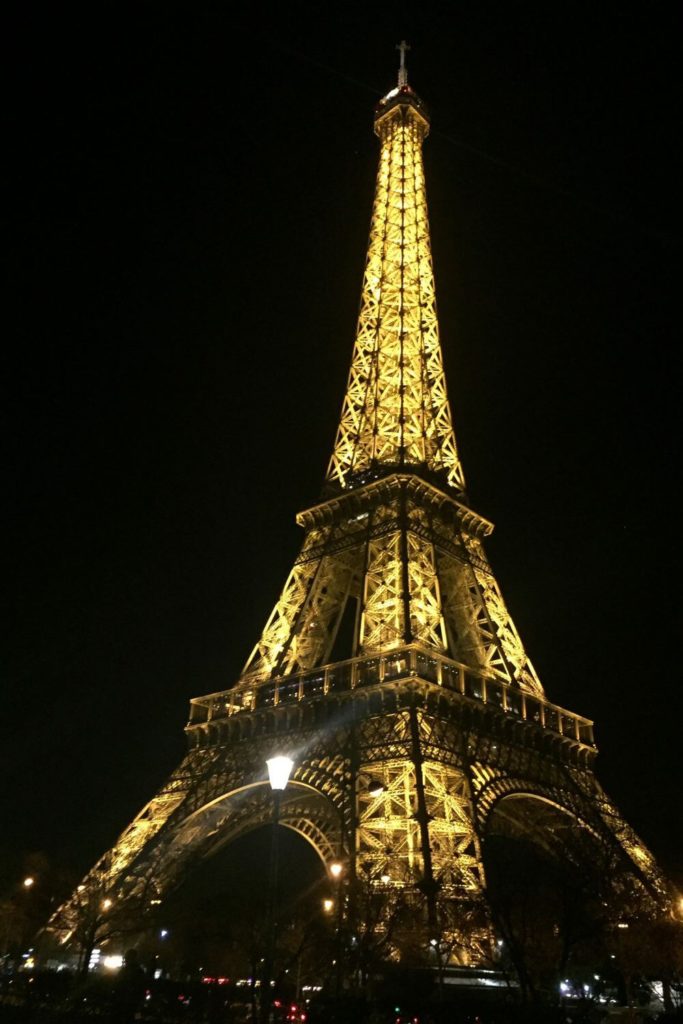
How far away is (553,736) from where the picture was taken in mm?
32938

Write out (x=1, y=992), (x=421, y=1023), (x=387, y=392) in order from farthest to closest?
(x=387, y=392), (x=1, y=992), (x=421, y=1023)

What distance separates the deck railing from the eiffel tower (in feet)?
0.28

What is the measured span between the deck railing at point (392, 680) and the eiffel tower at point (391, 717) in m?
0.09

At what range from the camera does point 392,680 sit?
28562 mm

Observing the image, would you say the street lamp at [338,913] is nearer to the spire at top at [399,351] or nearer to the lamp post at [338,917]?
the lamp post at [338,917]

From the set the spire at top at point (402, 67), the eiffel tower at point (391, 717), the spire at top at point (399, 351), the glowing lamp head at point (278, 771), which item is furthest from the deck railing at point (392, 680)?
the spire at top at point (402, 67)

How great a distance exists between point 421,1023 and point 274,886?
20.3 feet

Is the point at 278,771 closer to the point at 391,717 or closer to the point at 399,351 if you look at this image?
the point at 391,717

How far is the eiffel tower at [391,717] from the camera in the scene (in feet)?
85.1

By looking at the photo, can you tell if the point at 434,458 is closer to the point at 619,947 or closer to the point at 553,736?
the point at 553,736

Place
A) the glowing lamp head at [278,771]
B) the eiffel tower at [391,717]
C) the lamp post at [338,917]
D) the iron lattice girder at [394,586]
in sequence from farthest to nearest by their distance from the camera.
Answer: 1. the iron lattice girder at [394,586]
2. the eiffel tower at [391,717]
3. the lamp post at [338,917]
4. the glowing lamp head at [278,771]

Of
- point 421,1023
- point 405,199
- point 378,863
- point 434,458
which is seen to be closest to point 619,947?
point 378,863

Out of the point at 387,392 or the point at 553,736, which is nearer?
the point at 553,736

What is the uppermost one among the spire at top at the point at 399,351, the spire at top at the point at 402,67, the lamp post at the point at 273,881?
the spire at top at the point at 402,67
